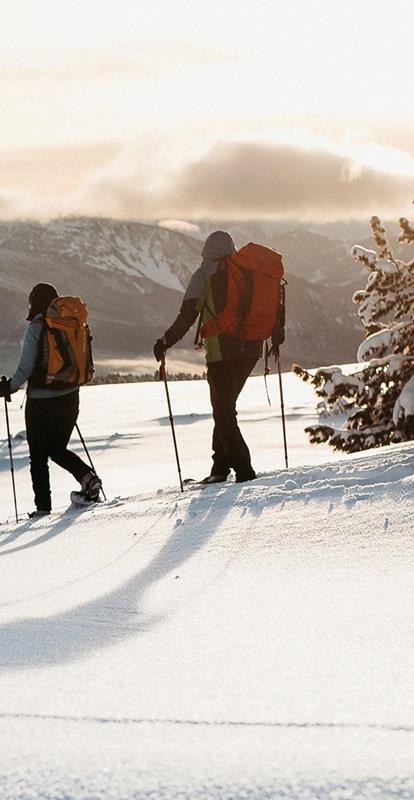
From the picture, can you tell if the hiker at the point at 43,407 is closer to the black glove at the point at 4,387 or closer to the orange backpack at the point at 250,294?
the black glove at the point at 4,387

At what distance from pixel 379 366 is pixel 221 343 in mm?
5529

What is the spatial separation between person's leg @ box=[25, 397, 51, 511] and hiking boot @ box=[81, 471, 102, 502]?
38 cm

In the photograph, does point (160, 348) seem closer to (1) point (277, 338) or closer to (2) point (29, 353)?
(1) point (277, 338)

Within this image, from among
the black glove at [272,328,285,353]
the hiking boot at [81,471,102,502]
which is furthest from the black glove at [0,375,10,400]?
the black glove at [272,328,285,353]

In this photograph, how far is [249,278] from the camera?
20.5ft

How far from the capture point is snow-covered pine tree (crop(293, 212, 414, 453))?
453 inches

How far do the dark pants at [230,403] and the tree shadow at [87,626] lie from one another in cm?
229

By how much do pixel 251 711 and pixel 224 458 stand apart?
200 inches

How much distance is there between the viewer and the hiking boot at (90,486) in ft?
23.4

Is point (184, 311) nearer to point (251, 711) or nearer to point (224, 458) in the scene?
point (224, 458)

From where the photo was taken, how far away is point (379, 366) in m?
11.5

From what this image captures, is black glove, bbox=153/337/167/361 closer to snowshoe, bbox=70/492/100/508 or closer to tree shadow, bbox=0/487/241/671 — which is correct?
snowshoe, bbox=70/492/100/508

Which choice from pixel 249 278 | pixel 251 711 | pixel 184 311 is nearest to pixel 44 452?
pixel 184 311

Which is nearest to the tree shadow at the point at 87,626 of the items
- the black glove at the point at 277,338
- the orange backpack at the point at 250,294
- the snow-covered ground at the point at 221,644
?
the snow-covered ground at the point at 221,644
